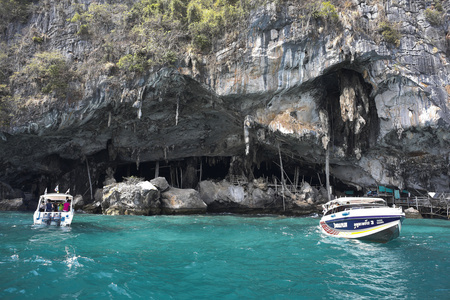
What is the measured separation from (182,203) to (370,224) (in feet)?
46.6

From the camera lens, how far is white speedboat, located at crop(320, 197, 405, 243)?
36.2ft

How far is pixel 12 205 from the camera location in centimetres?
2666

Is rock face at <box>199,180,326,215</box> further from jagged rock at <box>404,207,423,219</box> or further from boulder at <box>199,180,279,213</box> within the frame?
jagged rock at <box>404,207,423,219</box>

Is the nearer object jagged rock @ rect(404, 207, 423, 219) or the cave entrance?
jagged rock @ rect(404, 207, 423, 219)

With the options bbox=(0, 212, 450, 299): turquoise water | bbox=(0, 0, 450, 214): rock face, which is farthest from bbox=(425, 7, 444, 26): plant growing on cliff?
bbox=(0, 212, 450, 299): turquoise water

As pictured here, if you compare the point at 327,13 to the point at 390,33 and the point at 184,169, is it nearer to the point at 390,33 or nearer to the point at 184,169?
the point at 390,33

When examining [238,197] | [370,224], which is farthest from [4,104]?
[370,224]

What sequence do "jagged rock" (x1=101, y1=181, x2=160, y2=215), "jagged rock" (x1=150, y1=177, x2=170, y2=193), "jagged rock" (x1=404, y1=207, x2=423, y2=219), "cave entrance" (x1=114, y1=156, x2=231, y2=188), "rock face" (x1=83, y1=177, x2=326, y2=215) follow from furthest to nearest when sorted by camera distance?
"cave entrance" (x1=114, y1=156, x2=231, y2=188) < "jagged rock" (x1=404, y1=207, x2=423, y2=219) < "jagged rock" (x1=150, y1=177, x2=170, y2=193) < "rock face" (x1=83, y1=177, x2=326, y2=215) < "jagged rock" (x1=101, y1=181, x2=160, y2=215)

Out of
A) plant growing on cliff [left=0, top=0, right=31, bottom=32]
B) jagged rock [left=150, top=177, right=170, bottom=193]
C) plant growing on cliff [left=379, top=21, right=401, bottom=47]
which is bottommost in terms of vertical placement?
jagged rock [left=150, top=177, right=170, bottom=193]

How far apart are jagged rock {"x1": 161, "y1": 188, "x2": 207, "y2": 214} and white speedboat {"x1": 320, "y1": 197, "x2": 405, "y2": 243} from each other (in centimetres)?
1163

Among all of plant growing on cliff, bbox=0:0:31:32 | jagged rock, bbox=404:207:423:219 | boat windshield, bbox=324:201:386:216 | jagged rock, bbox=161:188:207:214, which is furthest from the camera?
plant growing on cliff, bbox=0:0:31:32

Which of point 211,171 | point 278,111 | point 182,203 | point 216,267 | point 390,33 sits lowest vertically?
point 216,267

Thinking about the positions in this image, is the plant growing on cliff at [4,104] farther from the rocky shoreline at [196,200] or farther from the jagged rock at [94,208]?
the jagged rock at [94,208]

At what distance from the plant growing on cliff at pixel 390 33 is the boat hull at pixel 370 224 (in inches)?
489
